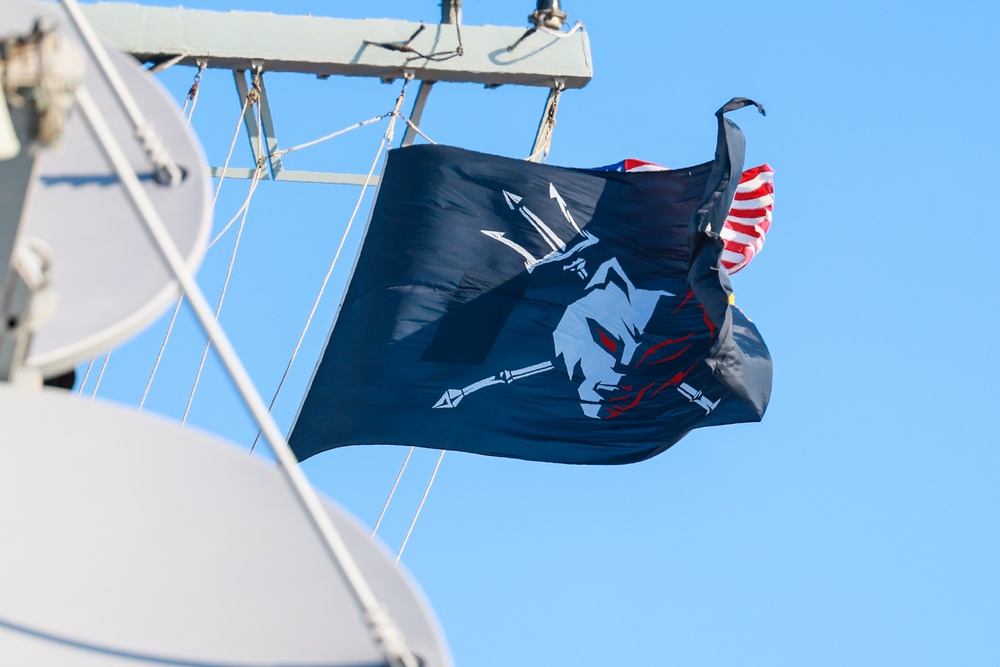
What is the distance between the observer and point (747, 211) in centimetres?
1424

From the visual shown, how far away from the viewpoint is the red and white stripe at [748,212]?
1412cm

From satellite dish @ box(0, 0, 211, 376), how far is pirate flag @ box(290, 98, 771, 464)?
21.1ft

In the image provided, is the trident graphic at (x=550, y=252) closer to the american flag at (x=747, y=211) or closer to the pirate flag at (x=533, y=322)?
the pirate flag at (x=533, y=322)

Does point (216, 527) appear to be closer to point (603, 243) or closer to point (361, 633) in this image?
point (361, 633)

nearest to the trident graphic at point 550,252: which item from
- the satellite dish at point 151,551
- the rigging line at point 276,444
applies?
the satellite dish at point 151,551

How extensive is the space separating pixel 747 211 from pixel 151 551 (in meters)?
9.91

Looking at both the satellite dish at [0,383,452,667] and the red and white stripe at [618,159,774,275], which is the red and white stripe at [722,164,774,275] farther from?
the satellite dish at [0,383,452,667]

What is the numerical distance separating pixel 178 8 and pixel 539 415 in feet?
15.2

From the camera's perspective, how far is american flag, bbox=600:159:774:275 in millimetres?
14125

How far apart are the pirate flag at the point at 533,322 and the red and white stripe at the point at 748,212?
3.78 feet

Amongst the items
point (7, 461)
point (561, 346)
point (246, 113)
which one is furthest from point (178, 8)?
point (7, 461)

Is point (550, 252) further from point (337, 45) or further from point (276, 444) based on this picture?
point (276, 444)

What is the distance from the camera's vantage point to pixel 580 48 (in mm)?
13844

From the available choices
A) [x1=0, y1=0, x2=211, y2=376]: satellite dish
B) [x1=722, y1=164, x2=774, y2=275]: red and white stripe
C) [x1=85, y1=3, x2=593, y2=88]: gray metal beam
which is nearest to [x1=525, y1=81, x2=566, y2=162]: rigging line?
[x1=85, y1=3, x2=593, y2=88]: gray metal beam
